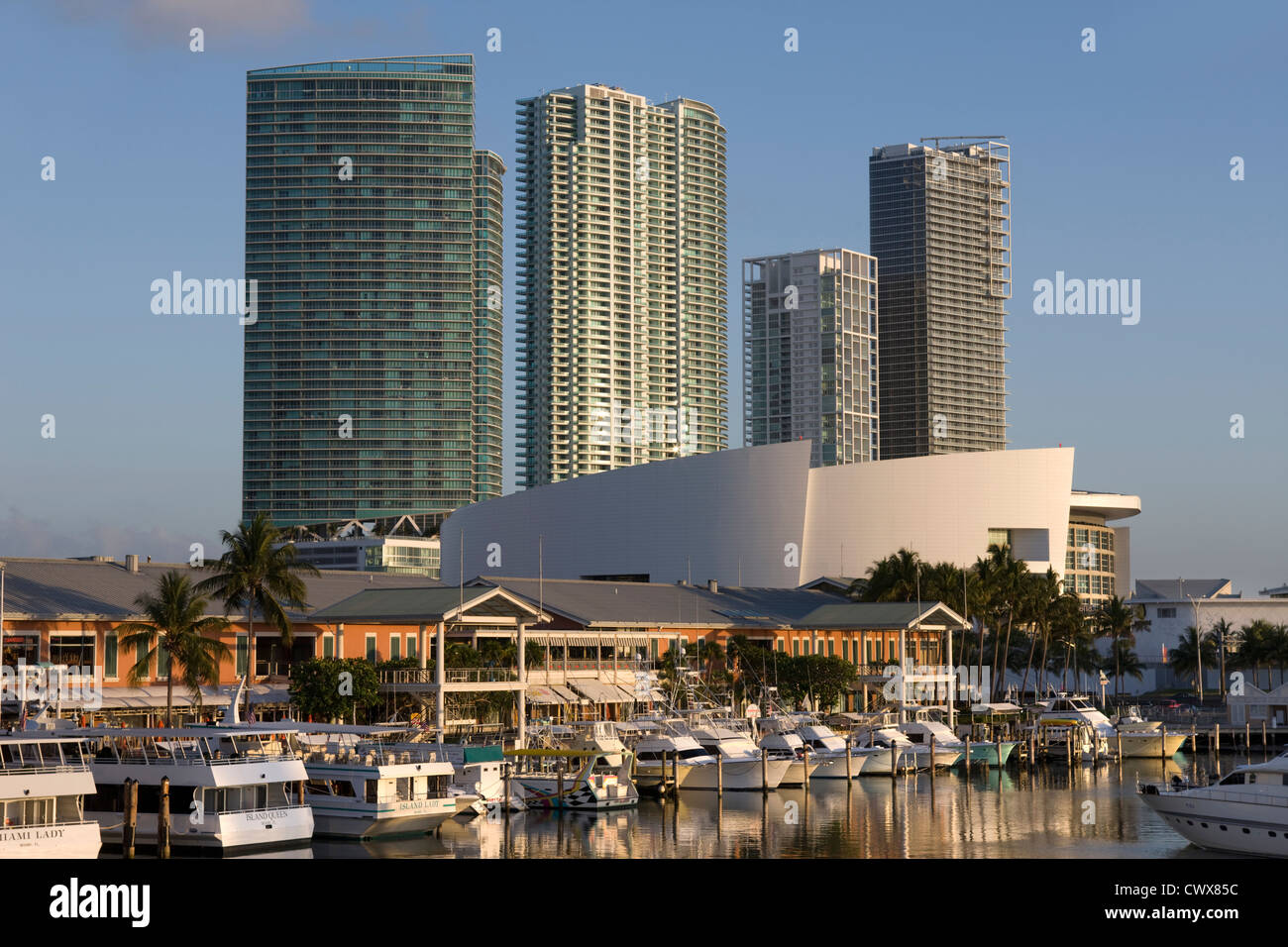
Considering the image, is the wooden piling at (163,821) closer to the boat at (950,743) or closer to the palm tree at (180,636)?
the palm tree at (180,636)

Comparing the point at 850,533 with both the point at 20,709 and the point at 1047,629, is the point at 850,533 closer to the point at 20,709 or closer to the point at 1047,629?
the point at 1047,629

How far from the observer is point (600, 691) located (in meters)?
92.7

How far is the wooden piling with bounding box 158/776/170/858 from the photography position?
46156 millimetres

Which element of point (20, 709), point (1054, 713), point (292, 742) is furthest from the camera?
point (1054, 713)

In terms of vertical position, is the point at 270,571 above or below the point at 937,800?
above

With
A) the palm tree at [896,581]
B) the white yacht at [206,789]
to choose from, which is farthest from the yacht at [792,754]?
the palm tree at [896,581]

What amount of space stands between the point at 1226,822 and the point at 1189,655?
117744 millimetres

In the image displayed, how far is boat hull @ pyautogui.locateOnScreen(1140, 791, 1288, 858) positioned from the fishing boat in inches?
922

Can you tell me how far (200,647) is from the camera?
227 feet

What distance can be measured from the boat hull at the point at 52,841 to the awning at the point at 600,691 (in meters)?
51.7

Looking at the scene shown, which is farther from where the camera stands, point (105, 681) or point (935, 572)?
point (935, 572)
